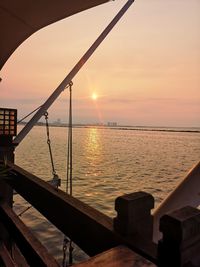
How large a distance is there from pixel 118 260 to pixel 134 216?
0.78ft

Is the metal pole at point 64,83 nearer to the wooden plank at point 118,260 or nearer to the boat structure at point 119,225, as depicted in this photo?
the boat structure at point 119,225

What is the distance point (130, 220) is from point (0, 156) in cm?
298

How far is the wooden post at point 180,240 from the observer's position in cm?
106

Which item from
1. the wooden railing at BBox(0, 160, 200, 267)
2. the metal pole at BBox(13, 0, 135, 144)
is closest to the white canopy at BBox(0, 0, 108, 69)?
the metal pole at BBox(13, 0, 135, 144)

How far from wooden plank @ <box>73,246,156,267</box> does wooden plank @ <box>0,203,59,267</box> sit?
1135mm

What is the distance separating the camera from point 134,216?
1344mm

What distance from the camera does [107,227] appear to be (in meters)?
1.46

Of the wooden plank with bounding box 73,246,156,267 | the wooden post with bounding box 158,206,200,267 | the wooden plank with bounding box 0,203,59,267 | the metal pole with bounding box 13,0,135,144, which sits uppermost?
the metal pole with bounding box 13,0,135,144

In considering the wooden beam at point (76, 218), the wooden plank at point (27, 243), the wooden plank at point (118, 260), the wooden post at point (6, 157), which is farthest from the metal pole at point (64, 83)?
the wooden plank at point (118, 260)

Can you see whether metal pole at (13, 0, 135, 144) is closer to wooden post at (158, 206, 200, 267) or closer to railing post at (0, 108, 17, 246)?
railing post at (0, 108, 17, 246)

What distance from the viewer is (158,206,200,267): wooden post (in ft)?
3.49

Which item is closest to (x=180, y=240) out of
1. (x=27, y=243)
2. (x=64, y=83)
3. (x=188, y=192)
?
(x=188, y=192)

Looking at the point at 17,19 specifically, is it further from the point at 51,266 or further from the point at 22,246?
the point at 51,266

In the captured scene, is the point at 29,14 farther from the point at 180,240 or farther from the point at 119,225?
the point at 180,240
